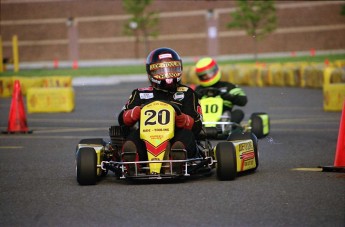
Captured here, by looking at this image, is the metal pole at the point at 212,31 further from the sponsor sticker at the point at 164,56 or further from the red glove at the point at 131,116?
the red glove at the point at 131,116

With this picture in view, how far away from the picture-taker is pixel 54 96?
21.8 m

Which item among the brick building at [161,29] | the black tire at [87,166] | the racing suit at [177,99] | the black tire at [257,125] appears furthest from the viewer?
the brick building at [161,29]

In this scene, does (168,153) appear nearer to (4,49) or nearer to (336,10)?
(336,10)

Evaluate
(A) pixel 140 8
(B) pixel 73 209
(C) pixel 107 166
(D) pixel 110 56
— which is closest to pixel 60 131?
(C) pixel 107 166

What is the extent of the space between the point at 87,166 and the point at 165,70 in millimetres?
1400

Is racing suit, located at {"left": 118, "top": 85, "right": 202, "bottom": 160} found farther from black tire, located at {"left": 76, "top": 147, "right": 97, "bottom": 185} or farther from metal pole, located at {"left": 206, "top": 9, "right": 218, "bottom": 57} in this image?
metal pole, located at {"left": 206, "top": 9, "right": 218, "bottom": 57}

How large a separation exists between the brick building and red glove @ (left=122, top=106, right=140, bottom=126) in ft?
166

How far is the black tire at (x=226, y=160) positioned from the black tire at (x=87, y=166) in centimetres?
112

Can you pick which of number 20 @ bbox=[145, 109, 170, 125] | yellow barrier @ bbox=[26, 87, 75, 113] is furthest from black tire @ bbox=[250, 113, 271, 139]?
yellow barrier @ bbox=[26, 87, 75, 113]

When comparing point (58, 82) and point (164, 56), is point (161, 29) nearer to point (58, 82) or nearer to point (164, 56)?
point (58, 82)

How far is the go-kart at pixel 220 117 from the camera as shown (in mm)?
14148

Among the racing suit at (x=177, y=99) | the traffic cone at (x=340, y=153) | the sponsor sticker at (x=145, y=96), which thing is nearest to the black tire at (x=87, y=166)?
the racing suit at (x=177, y=99)

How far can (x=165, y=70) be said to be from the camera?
32.0ft

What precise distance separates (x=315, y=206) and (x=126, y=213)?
142 centimetres
